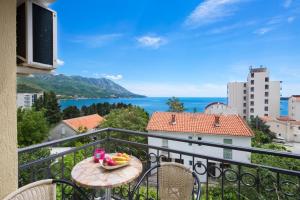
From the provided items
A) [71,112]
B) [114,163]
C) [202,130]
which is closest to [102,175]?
[114,163]

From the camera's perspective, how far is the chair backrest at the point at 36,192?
1173 millimetres

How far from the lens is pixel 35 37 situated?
133 cm

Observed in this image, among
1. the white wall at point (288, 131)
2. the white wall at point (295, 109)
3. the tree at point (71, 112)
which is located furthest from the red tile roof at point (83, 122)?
the white wall at point (295, 109)

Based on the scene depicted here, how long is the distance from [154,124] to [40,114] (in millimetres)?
13857

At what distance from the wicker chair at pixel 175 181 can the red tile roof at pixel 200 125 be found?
17844 mm

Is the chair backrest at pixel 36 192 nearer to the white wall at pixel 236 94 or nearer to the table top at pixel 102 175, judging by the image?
the table top at pixel 102 175

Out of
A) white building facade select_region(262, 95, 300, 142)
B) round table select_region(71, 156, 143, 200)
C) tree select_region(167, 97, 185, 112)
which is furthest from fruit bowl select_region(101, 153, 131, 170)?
white building facade select_region(262, 95, 300, 142)

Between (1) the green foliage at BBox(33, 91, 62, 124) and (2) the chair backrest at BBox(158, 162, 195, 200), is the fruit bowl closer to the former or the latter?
(2) the chair backrest at BBox(158, 162, 195, 200)

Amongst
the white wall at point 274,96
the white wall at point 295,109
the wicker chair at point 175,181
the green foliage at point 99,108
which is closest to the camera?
the wicker chair at point 175,181

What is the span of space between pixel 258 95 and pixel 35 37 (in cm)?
4993

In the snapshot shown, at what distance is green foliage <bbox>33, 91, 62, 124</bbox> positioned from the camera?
108ft

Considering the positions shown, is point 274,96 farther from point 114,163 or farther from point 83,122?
point 114,163

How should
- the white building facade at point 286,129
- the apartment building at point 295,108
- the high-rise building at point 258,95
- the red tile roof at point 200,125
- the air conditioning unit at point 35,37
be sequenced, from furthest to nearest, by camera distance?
the high-rise building at point 258,95 < the apartment building at point 295,108 < the white building facade at point 286,129 < the red tile roof at point 200,125 < the air conditioning unit at point 35,37

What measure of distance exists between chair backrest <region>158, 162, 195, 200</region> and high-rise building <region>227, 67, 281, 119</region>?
46.5 m
